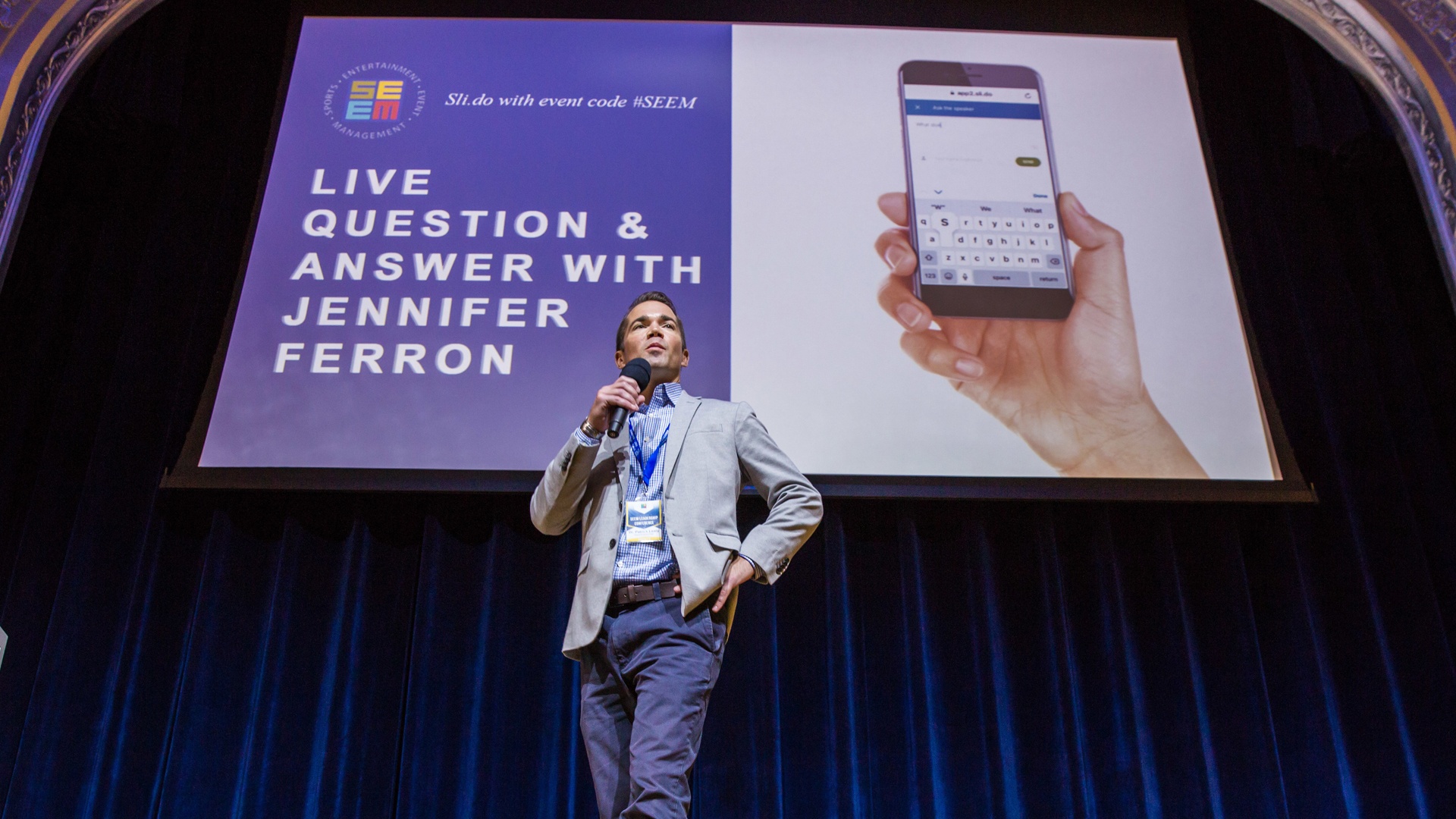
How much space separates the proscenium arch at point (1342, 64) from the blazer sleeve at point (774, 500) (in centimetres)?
191

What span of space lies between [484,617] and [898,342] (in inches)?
56.2

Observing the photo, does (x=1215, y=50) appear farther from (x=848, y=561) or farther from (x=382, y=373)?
(x=382, y=373)

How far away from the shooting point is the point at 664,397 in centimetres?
202

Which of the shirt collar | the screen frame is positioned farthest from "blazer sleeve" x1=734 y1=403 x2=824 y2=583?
the screen frame

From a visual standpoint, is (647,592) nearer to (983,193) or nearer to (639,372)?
(639,372)

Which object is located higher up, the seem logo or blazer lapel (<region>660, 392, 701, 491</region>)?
the seem logo

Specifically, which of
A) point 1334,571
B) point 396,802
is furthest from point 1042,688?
point 396,802

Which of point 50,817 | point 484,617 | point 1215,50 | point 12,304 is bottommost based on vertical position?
point 50,817

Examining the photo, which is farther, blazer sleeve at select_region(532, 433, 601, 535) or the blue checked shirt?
blazer sleeve at select_region(532, 433, 601, 535)

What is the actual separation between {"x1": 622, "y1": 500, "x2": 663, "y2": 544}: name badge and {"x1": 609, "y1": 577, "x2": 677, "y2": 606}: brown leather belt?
0.08 meters

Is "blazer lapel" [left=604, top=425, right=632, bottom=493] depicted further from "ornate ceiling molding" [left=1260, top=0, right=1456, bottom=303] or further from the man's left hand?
"ornate ceiling molding" [left=1260, top=0, right=1456, bottom=303]

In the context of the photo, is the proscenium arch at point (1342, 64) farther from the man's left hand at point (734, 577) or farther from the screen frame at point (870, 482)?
the man's left hand at point (734, 577)

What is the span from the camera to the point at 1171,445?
9.17 ft

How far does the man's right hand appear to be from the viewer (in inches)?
66.8
